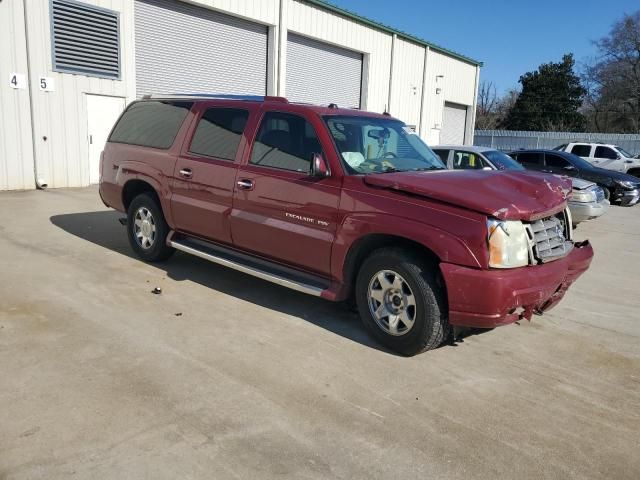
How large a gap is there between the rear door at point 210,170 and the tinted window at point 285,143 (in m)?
0.23

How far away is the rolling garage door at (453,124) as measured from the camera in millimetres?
29484

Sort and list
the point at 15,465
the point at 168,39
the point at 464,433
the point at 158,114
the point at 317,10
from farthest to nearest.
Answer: the point at 317,10, the point at 168,39, the point at 158,114, the point at 464,433, the point at 15,465

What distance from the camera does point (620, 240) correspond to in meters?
10.4

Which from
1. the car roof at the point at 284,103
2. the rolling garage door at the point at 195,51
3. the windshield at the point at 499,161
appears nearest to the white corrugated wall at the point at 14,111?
the rolling garage door at the point at 195,51

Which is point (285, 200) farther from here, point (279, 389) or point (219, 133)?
point (279, 389)

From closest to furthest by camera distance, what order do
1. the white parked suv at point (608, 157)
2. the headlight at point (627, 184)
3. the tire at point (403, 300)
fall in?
1. the tire at point (403, 300)
2. the headlight at point (627, 184)
3. the white parked suv at point (608, 157)

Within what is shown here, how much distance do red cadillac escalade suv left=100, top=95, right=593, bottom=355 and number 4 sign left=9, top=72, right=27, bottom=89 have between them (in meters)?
7.73

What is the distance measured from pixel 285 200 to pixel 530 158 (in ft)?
42.2

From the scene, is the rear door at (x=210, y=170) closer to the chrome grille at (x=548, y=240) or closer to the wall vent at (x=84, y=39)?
the chrome grille at (x=548, y=240)

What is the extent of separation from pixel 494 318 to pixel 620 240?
792 cm

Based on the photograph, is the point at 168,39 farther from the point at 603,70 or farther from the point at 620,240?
the point at 603,70

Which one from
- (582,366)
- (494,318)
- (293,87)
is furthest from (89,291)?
(293,87)

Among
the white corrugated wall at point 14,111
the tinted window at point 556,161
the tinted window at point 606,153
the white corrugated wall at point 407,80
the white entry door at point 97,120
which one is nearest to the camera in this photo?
the white corrugated wall at point 14,111

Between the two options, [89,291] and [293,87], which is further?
[293,87]
